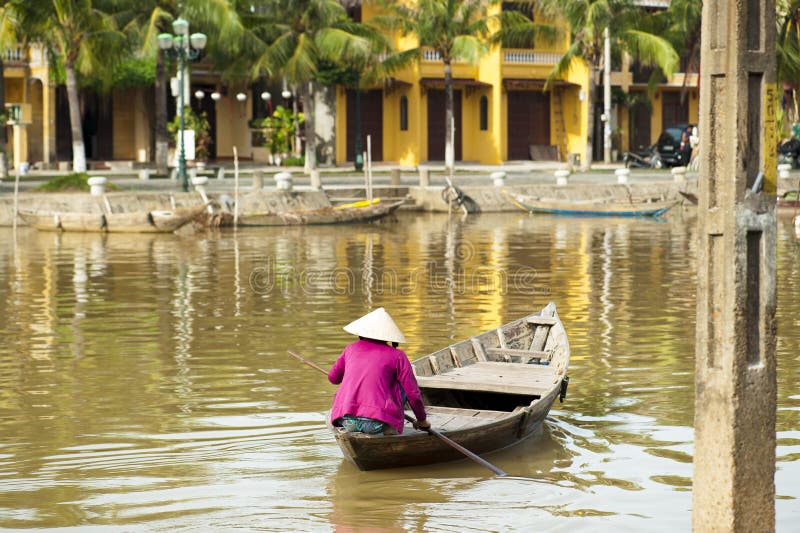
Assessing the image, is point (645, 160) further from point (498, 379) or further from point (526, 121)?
point (498, 379)

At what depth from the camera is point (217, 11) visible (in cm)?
3803

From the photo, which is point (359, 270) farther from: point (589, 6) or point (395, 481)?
point (589, 6)

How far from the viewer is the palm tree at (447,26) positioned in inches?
1652

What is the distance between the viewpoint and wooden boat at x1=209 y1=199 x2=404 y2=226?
3266 cm

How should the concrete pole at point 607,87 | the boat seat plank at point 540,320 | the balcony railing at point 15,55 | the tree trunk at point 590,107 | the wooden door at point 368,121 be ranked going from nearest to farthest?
the boat seat plank at point 540,320, the balcony railing at point 15,55, the tree trunk at point 590,107, the concrete pole at point 607,87, the wooden door at point 368,121

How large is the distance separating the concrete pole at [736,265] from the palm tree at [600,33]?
35395mm

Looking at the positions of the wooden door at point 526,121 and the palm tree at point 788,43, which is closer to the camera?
the palm tree at point 788,43

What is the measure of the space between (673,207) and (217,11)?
13771mm

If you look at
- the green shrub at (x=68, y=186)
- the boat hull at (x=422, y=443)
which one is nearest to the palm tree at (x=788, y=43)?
the green shrub at (x=68, y=186)

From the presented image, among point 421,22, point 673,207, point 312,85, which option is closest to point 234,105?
point 312,85

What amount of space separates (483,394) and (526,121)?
41.4 meters

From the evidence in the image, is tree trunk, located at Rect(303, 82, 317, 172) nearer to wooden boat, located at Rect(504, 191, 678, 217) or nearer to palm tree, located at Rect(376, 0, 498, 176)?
palm tree, located at Rect(376, 0, 498, 176)

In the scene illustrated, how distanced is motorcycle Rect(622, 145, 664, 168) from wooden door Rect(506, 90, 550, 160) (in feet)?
14.0

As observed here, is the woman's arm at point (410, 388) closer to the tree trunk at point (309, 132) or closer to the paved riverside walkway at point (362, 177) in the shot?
the paved riverside walkway at point (362, 177)
